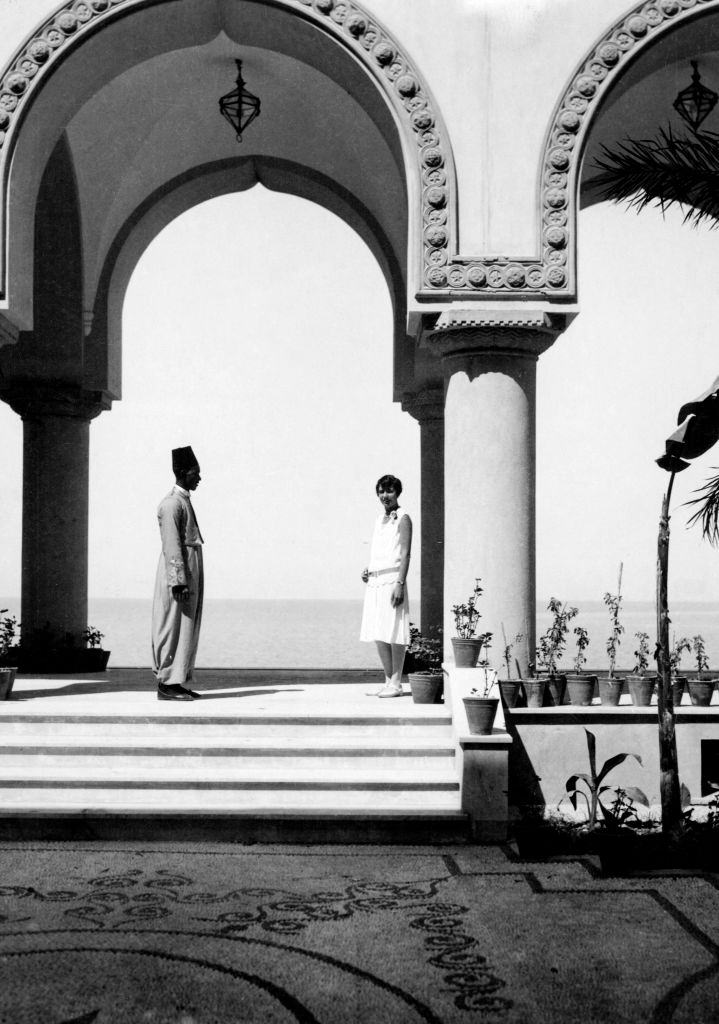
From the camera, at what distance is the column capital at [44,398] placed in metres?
12.3

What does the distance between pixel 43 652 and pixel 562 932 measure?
26.8ft

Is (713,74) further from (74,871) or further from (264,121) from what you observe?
(74,871)

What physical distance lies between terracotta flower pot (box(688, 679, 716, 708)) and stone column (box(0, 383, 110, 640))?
21.3 feet

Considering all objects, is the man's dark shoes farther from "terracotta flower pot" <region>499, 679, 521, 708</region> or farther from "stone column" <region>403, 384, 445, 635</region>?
"stone column" <region>403, 384, 445, 635</region>

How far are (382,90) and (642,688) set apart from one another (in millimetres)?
4591

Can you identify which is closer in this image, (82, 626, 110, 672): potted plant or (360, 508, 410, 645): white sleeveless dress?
(360, 508, 410, 645): white sleeveless dress

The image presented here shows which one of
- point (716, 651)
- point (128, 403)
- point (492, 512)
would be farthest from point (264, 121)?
point (716, 651)

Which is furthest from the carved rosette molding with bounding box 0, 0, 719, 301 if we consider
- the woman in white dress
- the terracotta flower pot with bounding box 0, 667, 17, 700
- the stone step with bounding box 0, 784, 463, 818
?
the terracotta flower pot with bounding box 0, 667, 17, 700

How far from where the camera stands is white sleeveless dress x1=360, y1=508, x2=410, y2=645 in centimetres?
927

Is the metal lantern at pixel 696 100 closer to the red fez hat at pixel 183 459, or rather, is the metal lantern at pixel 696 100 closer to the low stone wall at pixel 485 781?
the red fez hat at pixel 183 459

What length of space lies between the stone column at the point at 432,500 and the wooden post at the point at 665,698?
5609mm

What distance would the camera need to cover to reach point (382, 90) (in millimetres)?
8578

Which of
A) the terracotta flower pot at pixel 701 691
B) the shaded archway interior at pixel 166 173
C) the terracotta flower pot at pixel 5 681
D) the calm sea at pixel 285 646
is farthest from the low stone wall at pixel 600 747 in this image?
the calm sea at pixel 285 646

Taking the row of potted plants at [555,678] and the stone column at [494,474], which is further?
the stone column at [494,474]
